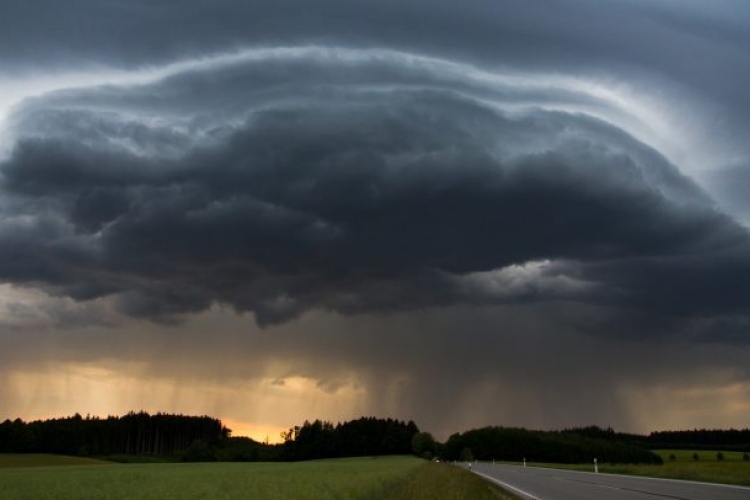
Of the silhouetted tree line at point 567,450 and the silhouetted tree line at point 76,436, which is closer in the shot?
the silhouetted tree line at point 567,450

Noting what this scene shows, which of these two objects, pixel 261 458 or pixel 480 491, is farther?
pixel 261 458

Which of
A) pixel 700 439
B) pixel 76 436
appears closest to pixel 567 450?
pixel 700 439

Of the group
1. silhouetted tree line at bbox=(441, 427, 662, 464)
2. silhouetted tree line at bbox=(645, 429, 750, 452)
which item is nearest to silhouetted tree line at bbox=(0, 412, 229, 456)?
silhouetted tree line at bbox=(441, 427, 662, 464)

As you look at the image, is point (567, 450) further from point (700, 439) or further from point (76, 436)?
point (76, 436)

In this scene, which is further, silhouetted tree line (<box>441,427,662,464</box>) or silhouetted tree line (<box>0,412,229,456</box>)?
Answer: silhouetted tree line (<box>0,412,229,456</box>)

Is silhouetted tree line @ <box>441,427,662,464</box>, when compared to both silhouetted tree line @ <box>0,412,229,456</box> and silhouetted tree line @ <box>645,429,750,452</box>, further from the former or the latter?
silhouetted tree line @ <box>0,412,229,456</box>

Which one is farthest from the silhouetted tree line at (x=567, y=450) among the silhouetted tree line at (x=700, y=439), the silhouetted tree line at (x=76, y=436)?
the silhouetted tree line at (x=76, y=436)

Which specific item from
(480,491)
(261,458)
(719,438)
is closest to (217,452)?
(261,458)

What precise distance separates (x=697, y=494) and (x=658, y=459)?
115 m

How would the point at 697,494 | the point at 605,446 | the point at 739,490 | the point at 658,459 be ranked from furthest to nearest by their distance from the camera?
the point at 605,446 < the point at 658,459 < the point at 739,490 < the point at 697,494

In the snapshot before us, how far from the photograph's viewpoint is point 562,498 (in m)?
27.6

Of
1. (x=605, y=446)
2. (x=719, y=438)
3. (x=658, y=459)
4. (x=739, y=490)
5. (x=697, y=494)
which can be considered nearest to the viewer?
(x=697, y=494)

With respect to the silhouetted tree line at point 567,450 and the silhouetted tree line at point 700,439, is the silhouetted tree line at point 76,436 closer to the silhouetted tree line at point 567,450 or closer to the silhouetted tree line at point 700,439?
the silhouetted tree line at point 567,450

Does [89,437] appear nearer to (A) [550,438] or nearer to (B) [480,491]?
(A) [550,438]
